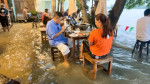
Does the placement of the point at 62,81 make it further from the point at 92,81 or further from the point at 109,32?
the point at 109,32

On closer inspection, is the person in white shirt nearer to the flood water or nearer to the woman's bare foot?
the flood water

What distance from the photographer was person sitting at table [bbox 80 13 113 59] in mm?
2072

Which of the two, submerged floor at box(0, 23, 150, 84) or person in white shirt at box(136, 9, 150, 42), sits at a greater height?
person in white shirt at box(136, 9, 150, 42)

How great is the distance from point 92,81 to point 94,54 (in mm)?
593

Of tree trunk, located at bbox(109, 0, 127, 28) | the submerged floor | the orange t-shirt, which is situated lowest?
the submerged floor

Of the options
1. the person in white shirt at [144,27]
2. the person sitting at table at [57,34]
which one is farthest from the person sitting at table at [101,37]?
the person in white shirt at [144,27]

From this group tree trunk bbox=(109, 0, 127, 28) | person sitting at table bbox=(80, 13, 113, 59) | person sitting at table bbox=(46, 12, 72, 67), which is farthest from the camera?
tree trunk bbox=(109, 0, 127, 28)

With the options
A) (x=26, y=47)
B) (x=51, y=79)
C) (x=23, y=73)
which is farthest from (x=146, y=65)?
(x=26, y=47)

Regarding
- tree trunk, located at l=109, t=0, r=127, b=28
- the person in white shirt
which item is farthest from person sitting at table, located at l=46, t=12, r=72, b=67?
the person in white shirt

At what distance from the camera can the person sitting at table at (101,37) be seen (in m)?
2.07

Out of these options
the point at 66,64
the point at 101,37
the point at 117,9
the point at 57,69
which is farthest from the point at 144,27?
the point at 57,69

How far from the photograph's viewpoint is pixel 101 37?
2.11 meters

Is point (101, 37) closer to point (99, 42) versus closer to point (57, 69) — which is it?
point (99, 42)

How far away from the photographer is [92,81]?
7.82ft
